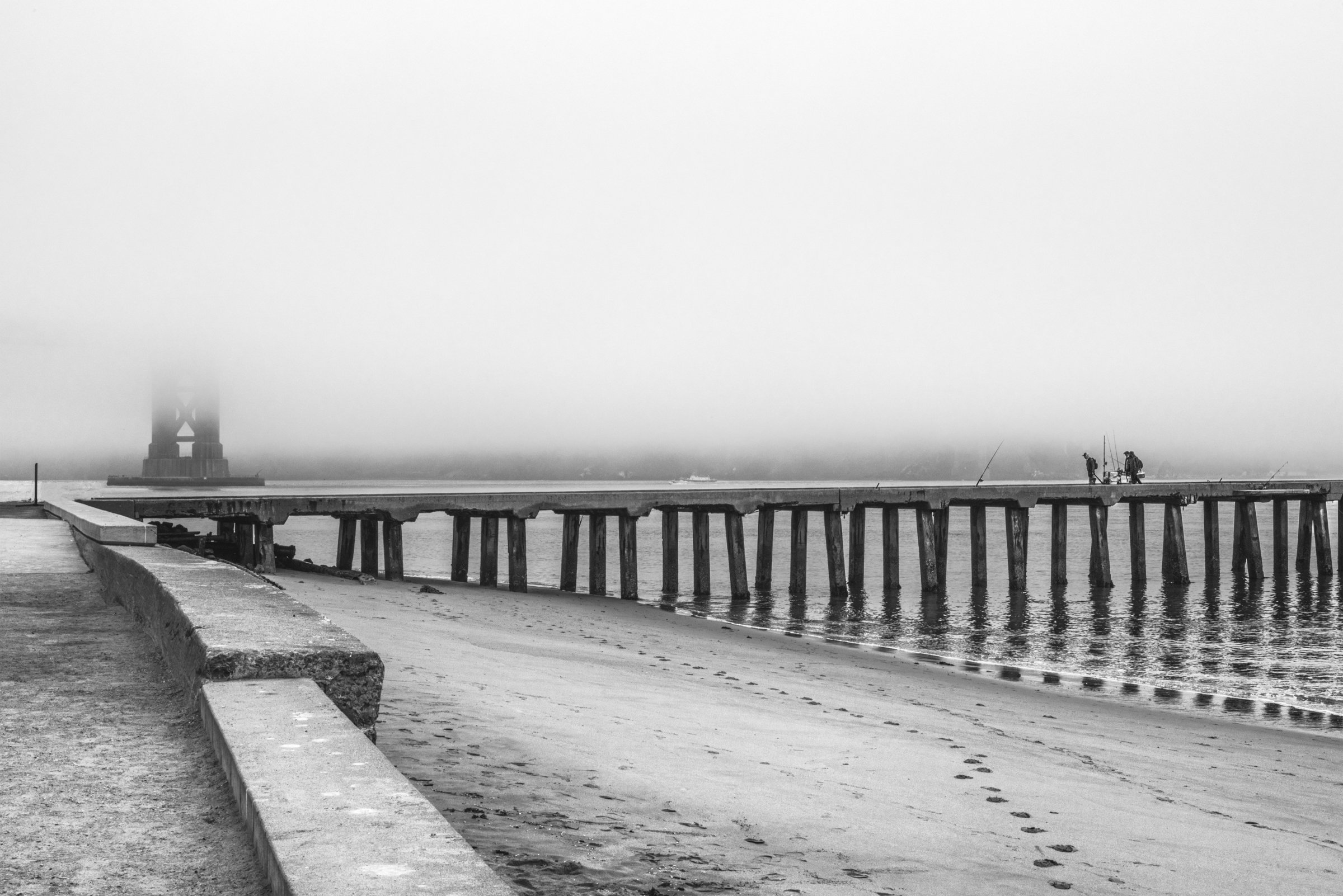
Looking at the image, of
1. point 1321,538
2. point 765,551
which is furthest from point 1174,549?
point 765,551

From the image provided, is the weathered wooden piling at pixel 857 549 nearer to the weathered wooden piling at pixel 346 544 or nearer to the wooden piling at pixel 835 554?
the wooden piling at pixel 835 554

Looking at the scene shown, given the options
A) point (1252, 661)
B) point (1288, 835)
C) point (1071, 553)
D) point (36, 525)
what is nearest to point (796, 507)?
point (1252, 661)

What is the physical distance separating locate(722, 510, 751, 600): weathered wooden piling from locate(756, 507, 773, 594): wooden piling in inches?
52.0

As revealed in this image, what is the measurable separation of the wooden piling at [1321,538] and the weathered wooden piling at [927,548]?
710 inches

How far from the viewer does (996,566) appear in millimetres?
50938

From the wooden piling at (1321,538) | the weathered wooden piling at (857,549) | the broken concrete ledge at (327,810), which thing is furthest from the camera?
the wooden piling at (1321,538)

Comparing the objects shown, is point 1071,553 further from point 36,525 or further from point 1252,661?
point 36,525

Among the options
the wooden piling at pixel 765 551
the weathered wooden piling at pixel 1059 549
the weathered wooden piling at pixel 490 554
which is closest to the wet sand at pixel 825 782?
the weathered wooden piling at pixel 490 554

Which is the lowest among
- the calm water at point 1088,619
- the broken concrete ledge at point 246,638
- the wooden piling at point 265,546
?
the calm water at point 1088,619

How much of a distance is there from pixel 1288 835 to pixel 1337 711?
9365 mm

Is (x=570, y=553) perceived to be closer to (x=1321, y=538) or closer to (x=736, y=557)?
(x=736, y=557)

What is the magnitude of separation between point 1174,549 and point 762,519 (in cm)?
1632

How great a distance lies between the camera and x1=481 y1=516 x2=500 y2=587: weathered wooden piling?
28.1 meters

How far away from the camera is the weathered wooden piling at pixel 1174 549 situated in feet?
125
